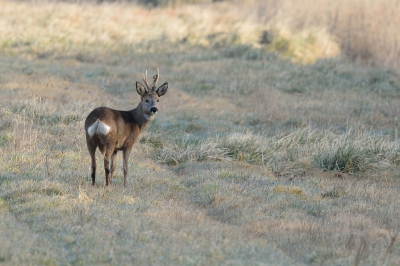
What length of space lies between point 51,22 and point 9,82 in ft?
25.7

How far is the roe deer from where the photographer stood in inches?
339

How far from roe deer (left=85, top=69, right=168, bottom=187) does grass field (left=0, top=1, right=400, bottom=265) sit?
484mm

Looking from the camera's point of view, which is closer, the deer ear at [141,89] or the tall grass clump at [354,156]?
A: the deer ear at [141,89]


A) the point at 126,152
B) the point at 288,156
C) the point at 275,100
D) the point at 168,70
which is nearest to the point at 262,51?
the point at 168,70

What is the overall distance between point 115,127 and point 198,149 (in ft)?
11.5

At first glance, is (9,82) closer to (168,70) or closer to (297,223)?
(168,70)

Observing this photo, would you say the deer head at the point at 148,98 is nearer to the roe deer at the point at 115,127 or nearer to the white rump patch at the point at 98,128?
the roe deer at the point at 115,127

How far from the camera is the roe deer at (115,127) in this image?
339 inches

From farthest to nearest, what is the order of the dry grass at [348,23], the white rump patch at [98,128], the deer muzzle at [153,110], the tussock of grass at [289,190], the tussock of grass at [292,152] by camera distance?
the dry grass at [348,23], the tussock of grass at [292,152], the tussock of grass at [289,190], the deer muzzle at [153,110], the white rump patch at [98,128]

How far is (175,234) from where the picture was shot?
708 cm

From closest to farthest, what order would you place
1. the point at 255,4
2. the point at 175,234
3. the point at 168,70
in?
the point at 175,234, the point at 168,70, the point at 255,4

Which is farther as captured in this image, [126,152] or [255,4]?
[255,4]

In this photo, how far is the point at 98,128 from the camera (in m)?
8.53

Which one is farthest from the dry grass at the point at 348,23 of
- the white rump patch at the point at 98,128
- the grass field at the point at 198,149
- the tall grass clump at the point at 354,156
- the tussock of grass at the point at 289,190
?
the white rump patch at the point at 98,128
